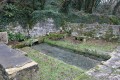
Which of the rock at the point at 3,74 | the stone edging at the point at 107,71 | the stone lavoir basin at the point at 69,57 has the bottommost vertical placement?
the stone lavoir basin at the point at 69,57

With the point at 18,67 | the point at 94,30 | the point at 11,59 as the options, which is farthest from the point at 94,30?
the point at 18,67

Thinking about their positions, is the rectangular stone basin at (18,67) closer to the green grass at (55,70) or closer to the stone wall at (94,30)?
the green grass at (55,70)

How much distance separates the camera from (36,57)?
5527 mm

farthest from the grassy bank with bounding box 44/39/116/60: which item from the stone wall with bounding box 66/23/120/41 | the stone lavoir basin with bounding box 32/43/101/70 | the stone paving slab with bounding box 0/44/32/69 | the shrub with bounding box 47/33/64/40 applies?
the stone paving slab with bounding box 0/44/32/69

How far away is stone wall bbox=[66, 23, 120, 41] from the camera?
26.5 feet

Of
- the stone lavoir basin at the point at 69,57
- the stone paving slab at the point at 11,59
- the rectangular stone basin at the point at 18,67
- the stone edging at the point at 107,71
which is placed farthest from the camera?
the stone lavoir basin at the point at 69,57

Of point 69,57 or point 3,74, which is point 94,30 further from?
point 3,74

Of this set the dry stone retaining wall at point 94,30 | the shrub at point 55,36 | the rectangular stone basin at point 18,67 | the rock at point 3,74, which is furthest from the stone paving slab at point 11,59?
the dry stone retaining wall at point 94,30

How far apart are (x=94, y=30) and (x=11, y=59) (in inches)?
224

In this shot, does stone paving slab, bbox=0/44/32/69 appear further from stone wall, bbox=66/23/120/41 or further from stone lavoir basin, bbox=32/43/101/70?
stone wall, bbox=66/23/120/41

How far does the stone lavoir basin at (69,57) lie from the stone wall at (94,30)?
2048 millimetres

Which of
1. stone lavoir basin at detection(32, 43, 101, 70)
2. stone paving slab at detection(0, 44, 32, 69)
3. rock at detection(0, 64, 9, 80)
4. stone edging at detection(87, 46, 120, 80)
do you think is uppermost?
stone paving slab at detection(0, 44, 32, 69)

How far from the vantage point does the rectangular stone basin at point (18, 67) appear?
3.08m

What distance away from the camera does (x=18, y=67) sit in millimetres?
3160
